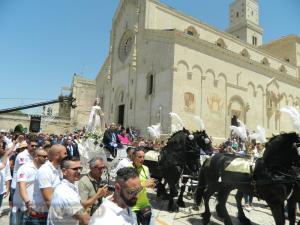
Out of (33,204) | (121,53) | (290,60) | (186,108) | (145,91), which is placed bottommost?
(33,204)

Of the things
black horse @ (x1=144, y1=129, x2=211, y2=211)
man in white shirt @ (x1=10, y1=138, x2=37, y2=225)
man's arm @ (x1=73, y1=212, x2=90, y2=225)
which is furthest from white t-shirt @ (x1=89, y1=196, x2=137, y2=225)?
black horse @ (x1=144, y1=129, x2=211, y2=211)

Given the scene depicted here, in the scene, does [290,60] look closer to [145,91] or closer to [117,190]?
[145,91]

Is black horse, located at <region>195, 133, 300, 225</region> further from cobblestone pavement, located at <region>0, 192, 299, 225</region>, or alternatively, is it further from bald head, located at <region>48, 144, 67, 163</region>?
bald head, located at <region>48, 144, 67, 163</region>

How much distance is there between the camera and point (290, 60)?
47.5 meters

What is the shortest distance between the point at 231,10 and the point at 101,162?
215 ft

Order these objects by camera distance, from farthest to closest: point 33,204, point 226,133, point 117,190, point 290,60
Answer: point 290,60 < point 226,133 < point 33,204 < point 117,190

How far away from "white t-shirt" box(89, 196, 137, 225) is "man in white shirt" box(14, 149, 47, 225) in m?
1.81

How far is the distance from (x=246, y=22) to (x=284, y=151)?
58.1 m

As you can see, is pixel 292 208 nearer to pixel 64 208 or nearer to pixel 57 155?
pixel 57 155

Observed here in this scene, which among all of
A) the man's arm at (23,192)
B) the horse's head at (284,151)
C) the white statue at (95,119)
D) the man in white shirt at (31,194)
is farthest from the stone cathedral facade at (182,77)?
the man's arm at (23,192)

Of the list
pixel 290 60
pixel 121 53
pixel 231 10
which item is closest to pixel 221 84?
pixel 121 53

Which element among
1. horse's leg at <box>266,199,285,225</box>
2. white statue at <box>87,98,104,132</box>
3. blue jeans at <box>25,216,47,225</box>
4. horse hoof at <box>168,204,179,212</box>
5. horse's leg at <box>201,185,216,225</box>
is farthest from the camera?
white statue at <box>87,98,104,132</box>

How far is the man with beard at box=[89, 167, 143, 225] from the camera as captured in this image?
2.38 m

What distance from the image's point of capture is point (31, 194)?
4.62 metres
